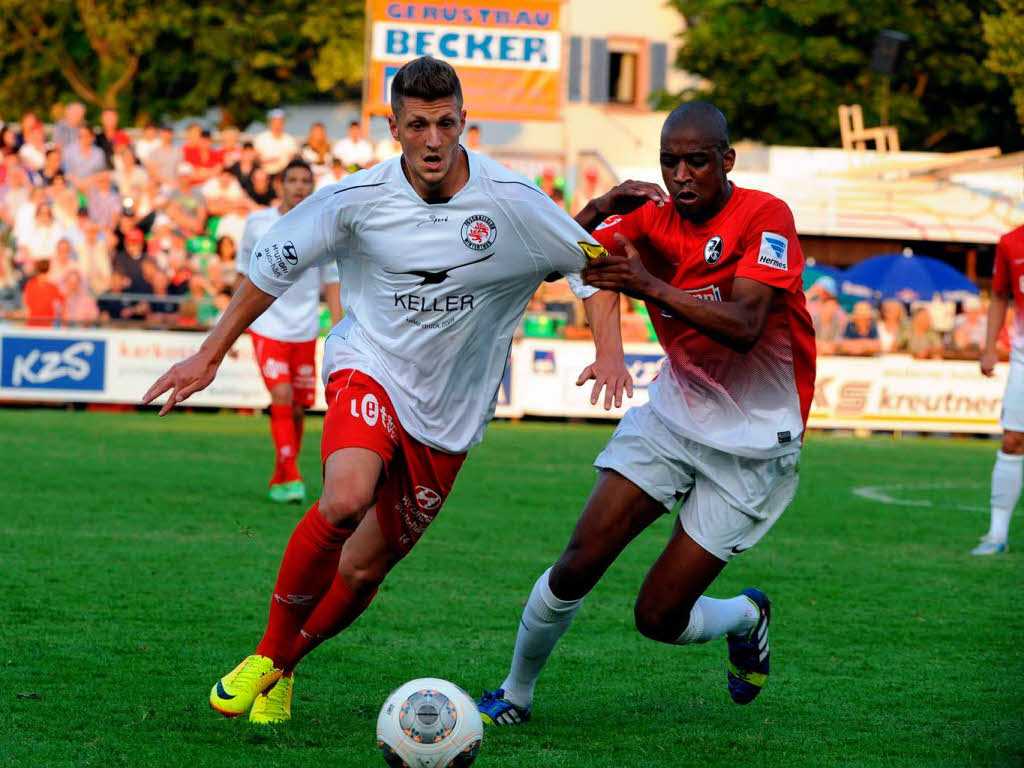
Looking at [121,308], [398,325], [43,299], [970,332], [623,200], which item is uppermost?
[623,200]

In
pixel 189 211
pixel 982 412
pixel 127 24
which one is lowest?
pixel 982 412

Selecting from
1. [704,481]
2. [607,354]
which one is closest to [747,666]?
[704,481]

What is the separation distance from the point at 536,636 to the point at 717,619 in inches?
31.5

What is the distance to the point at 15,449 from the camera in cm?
1548

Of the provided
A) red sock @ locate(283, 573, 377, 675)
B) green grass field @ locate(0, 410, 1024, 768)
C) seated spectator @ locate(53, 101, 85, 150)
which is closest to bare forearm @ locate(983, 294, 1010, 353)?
green grass field @ locate(0, 410, 1024, 768)

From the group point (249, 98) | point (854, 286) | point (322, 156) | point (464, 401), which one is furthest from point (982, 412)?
point (249, 98)

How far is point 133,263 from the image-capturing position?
21531mm

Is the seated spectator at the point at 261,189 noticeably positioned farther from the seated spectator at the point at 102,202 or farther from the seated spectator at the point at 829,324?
the seated spectator at the point at 829,324

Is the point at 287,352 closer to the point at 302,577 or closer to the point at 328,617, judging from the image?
the point at 328,617

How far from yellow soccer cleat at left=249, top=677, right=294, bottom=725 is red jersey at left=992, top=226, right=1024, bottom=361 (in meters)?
6.91

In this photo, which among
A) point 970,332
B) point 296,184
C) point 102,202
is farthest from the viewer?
point 970,332

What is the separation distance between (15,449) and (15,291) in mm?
7148

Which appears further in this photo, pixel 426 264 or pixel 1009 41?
pixel 1009 41

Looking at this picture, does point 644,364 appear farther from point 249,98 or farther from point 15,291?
point 249,98
